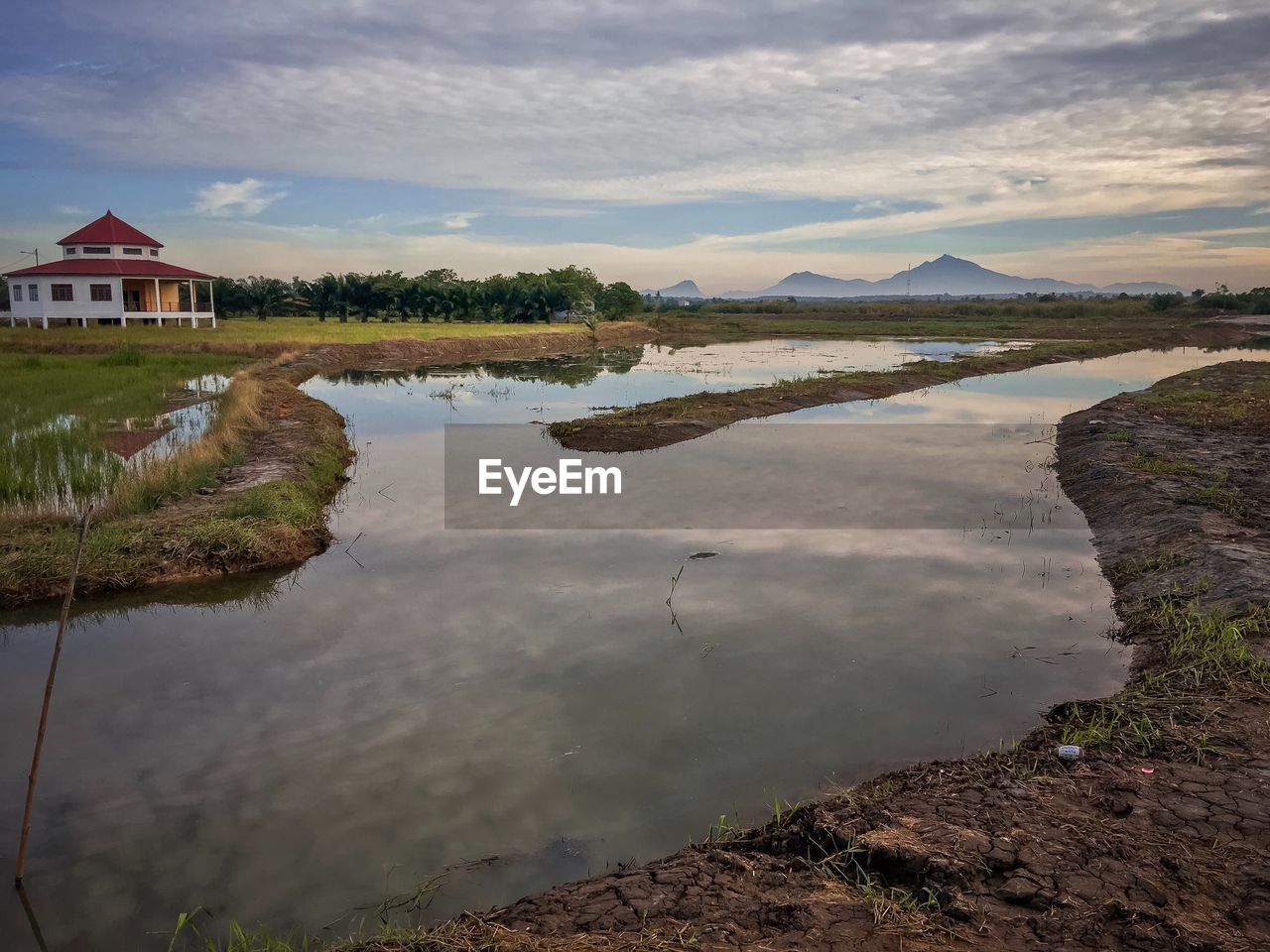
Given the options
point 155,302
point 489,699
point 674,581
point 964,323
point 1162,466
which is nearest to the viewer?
point 489,699

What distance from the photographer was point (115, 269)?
34844mm

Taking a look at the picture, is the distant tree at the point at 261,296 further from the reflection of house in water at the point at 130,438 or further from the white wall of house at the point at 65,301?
the reflection of house in water at the point at 130,438

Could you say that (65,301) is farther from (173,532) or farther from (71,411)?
(173,532)

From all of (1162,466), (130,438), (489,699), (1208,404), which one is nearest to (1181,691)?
(489,699)

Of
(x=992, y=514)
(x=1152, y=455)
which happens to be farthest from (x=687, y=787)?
(x=1152, y=455)

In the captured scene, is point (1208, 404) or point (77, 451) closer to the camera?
point (77, 451)

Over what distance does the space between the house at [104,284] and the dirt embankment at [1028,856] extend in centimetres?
3773

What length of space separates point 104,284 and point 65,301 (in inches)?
61.1

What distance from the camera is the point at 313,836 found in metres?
4.26

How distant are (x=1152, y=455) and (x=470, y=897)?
1192 cm

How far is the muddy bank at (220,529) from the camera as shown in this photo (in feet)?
24.7

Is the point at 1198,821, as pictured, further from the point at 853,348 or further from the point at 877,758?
the point at 853,348

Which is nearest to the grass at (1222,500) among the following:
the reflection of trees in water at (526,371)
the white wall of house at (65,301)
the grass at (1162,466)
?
the grass at (1162,466)

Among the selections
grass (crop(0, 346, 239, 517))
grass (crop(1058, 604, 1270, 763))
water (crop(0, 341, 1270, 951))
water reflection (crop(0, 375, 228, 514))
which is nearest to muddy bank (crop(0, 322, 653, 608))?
water (crop(0, 341, 1270, 951))
